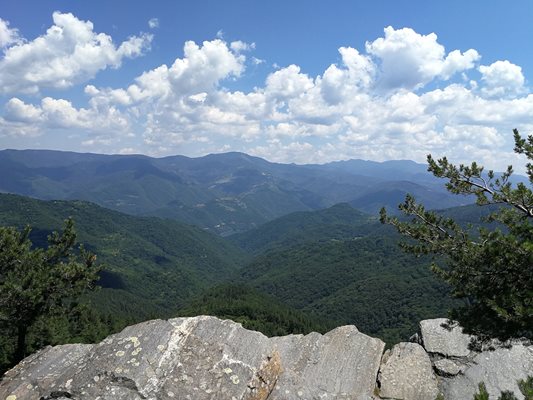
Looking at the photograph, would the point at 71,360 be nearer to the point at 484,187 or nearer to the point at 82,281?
the point at 82,281

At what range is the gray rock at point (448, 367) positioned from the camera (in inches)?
698

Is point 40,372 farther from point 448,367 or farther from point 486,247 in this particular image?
point 486,247

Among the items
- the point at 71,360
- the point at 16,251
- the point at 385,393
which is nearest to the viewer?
the point at 385,393

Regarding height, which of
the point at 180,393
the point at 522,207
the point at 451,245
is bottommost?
the point at 180,393

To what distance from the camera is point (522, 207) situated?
1509cm

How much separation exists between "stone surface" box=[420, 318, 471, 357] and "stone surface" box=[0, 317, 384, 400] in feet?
8.11

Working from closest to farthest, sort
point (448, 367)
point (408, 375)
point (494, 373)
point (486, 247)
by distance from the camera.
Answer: point (486, 247), point (494, 373), point (408, 375), point (448, 367)

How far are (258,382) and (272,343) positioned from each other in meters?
3.15

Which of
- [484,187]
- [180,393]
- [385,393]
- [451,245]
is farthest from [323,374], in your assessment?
[484,187]

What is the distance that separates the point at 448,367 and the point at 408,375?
6.34 feet

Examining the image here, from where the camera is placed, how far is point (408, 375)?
1780 centimetres

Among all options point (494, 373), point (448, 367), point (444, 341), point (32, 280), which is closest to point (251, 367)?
point (448, 367)

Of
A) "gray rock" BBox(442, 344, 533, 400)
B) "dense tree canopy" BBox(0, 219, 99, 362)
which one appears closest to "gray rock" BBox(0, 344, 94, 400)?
"dense tree canopy" BBox(0, 219, 99, 362)

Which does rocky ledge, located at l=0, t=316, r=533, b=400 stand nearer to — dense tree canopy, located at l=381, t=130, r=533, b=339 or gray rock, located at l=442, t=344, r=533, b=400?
gray rock, located at l=442, t=344, r=533, b=400
